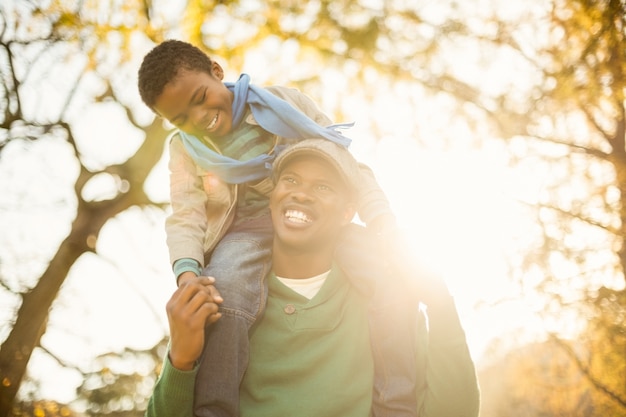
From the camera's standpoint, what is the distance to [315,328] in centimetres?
187

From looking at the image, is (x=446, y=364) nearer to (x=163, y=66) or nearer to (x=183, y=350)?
(x=183, y=350)

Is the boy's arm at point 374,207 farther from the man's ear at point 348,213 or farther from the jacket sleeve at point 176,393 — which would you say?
the jacket sleeve at point 176,393

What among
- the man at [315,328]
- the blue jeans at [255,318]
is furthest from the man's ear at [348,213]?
the blue jeans at [255,318]

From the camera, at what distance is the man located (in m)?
1.57

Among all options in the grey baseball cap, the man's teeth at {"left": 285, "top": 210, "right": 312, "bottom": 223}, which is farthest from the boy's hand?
the grey baseball cap

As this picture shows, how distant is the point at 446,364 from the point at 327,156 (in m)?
0.92

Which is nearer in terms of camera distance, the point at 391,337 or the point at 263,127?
the point at 391,337

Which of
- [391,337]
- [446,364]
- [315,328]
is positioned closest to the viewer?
[446,364]

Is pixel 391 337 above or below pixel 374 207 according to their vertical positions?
below

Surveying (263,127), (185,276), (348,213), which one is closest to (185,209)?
(185,276)

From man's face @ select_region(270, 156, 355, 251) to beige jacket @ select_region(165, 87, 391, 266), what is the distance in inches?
4.8

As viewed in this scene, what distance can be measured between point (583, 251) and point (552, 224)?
0.43m

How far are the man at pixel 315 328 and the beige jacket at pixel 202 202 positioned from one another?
0.12 m

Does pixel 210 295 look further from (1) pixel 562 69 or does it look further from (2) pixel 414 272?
(1) pixel 562 69
